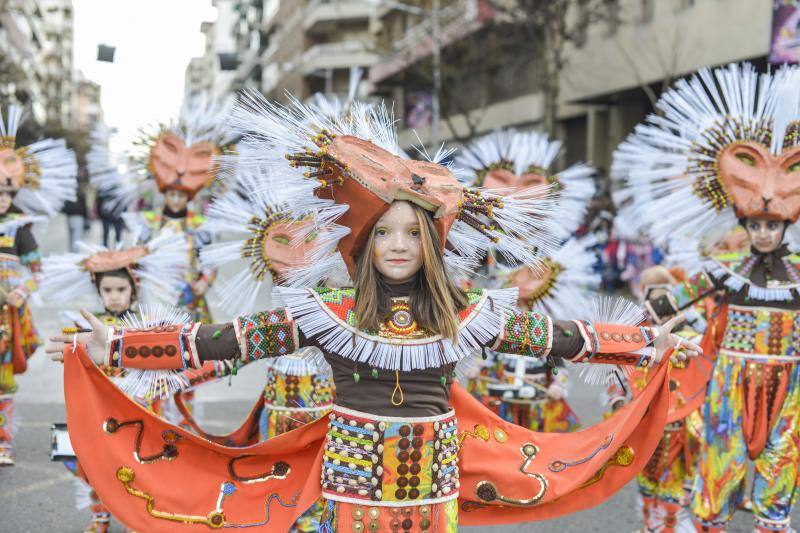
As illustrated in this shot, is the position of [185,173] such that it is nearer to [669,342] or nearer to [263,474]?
[263,474]

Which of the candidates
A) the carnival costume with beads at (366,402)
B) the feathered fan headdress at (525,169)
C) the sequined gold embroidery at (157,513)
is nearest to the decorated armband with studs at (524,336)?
the carnival costume with beads at (366,402)

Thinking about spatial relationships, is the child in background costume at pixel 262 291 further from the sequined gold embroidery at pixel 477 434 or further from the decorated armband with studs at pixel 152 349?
the decorated armband with studs at pixel 152 349

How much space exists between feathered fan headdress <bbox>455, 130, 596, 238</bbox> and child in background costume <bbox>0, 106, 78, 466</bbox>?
312cm

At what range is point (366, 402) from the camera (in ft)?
10.6

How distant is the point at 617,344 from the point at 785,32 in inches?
349

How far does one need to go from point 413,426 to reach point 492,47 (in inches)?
955

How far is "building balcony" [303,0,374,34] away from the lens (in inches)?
2114

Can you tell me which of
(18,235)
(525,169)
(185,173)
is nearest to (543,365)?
(525,169)

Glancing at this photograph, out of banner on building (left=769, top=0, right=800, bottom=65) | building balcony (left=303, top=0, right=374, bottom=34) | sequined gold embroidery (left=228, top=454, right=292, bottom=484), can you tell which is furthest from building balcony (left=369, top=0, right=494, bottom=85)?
building balcony (left=303, top=0, right=374, bottom=34)

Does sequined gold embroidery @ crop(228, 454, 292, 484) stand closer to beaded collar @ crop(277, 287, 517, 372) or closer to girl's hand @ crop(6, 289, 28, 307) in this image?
beaded collar @ crop(277, 287, 517, 372)

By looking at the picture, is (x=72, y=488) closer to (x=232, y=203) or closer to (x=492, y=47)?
(x=232, y=203)

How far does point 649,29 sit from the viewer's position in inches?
843

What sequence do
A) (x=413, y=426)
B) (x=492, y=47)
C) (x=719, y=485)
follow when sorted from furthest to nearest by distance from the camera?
(x=492, y=47) → (x=719, y=485) → (x=413, y=426)

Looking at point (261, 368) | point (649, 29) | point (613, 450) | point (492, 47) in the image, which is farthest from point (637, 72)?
point (613, 450)
